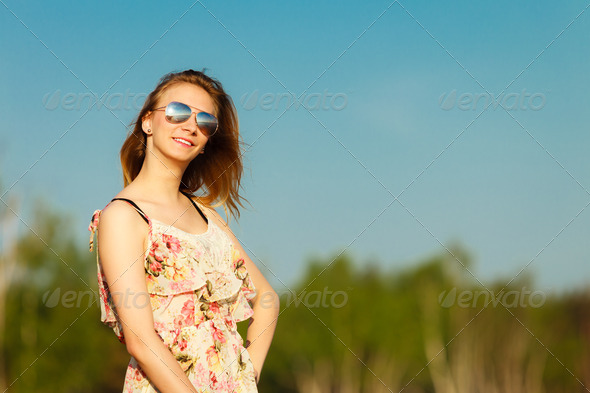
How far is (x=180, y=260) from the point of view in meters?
2.69

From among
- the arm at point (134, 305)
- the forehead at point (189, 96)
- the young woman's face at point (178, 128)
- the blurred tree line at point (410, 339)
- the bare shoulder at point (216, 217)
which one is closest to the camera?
the arm at point (134, 305)

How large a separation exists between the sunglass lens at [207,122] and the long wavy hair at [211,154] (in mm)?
150

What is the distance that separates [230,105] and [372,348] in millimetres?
39320

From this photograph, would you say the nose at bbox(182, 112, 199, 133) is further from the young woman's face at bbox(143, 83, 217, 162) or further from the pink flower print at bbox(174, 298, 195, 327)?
the pink flower print at bbox(174, 298, 195, 327)

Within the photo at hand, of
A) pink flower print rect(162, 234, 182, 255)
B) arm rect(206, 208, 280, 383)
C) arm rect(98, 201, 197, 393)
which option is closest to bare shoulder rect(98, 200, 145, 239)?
arm rect(98, 201, 197, 393)

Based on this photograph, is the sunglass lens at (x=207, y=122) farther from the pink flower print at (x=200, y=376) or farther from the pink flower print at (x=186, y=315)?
the pink flower print at (x=200, y=376)

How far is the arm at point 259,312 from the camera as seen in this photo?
3.23 meters

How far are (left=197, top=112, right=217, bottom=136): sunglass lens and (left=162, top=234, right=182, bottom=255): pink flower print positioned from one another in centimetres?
57

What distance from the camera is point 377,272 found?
4381 cm

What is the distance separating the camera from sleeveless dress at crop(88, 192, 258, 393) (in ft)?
8.64

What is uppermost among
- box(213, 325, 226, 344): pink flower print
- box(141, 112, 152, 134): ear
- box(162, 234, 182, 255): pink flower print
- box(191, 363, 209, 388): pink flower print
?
box(141, 112, 152, 134): ear

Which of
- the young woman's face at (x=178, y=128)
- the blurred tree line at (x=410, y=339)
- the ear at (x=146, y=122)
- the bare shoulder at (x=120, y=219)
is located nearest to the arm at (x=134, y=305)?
the bare shoulder at (x=120, y=219)

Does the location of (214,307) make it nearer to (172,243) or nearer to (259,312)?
(172,243)

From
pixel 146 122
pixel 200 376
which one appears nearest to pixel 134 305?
pixel 200 376
